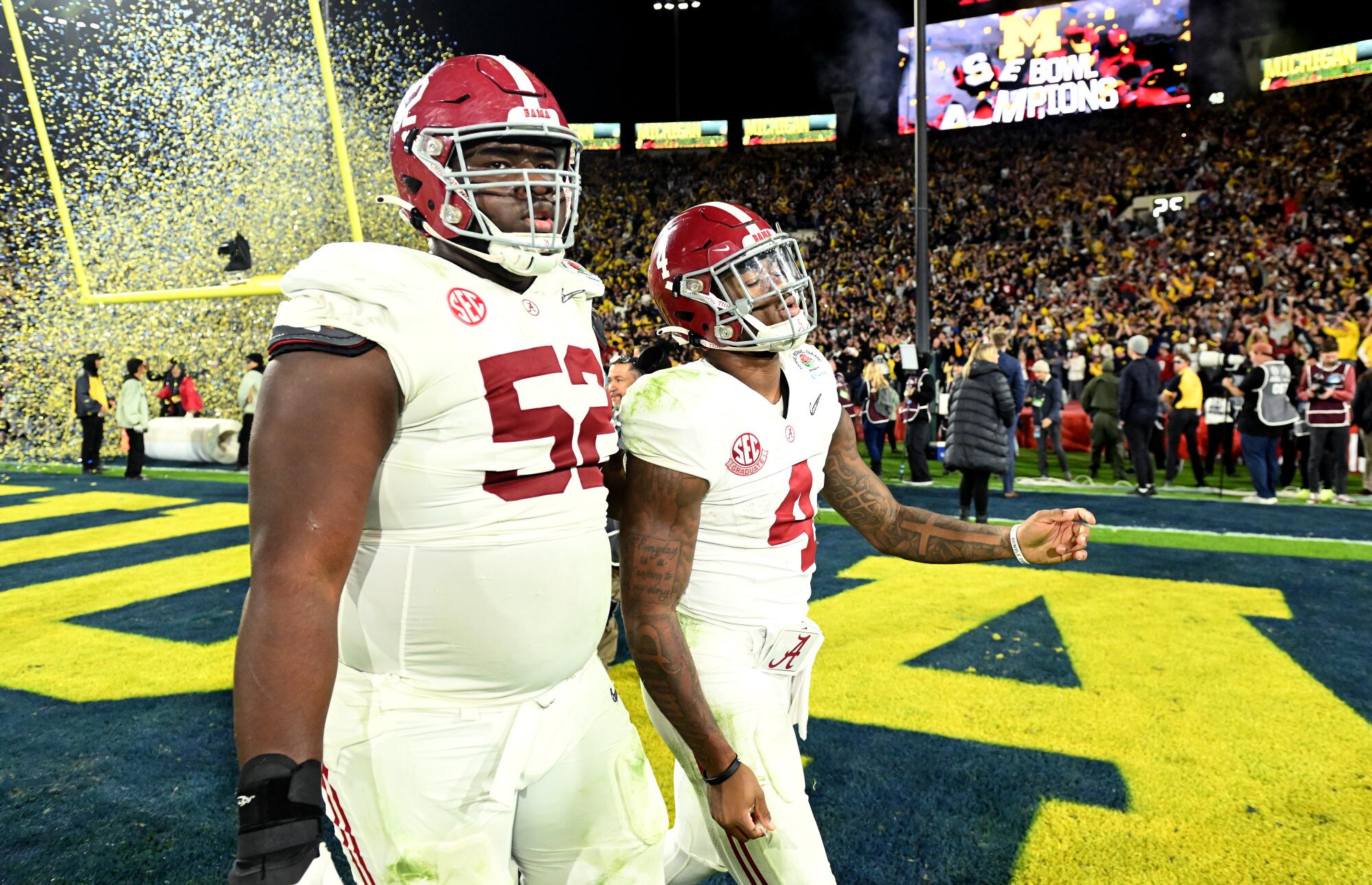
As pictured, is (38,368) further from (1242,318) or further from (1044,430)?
(1242,318)

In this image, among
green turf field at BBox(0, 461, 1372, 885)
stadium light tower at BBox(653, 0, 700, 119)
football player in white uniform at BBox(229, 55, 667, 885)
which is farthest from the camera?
stadium light tower at BBox(653, 0, 700, 119)

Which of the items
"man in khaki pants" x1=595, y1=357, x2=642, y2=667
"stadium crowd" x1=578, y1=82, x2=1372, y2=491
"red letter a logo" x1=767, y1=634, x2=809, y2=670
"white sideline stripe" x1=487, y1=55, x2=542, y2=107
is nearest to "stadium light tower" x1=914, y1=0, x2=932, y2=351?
A: "stadium crowd" x1=578, y1=82, x2=1372, y2=491

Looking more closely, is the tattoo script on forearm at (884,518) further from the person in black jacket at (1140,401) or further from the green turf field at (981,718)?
the person in black jacket at (1140,401)

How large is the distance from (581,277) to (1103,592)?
5.66m

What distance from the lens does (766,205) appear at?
2956 cm

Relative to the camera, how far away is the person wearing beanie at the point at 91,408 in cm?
1331

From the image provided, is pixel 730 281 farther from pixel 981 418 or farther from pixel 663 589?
pixel 981 418

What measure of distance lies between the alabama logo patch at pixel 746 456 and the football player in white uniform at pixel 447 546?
19.4 inches

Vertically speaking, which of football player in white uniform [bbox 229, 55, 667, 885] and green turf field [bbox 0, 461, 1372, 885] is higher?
football player in white uniform [bbox 229, 55, 667, 885]

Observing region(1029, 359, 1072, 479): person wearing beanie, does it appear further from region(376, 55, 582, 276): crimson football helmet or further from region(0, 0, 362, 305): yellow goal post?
region(376, 55, 582, 276): crimson football helmet

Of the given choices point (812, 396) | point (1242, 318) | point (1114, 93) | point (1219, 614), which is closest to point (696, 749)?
point (812, 396)

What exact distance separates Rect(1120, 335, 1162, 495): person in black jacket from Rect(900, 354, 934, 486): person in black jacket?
2.22 m

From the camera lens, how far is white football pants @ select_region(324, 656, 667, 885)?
1483mm

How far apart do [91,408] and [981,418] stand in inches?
481
